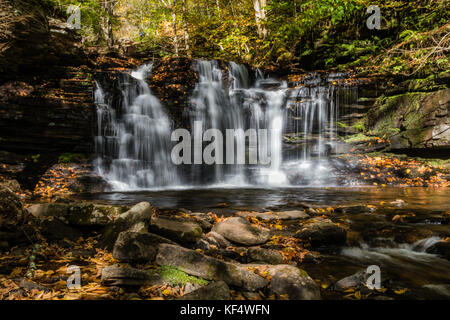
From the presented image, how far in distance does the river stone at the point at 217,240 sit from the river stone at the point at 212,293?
3.67 feet

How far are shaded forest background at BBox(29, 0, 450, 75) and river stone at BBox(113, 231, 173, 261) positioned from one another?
11.8 meters

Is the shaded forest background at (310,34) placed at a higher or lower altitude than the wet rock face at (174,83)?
higher

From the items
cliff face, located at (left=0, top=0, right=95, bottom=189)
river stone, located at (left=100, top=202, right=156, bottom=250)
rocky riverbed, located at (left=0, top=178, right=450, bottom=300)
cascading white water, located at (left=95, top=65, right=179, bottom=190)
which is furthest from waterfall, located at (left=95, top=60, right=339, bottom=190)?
river stone, located at (left=100, top=202, right=156, bottom=250)

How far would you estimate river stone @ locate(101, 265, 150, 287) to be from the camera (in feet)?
6.75

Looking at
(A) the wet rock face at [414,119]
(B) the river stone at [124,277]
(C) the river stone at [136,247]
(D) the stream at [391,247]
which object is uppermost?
(A) the wet rock face at [414,119]

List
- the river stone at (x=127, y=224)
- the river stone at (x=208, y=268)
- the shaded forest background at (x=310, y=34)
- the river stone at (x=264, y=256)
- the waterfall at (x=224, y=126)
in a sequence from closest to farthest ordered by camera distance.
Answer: the river stone at (x=208, y=268), the river stone at (x=264, y=256), the river stone at (x=127, y=224), the waterfall at (x=224, y=126), the shaded forest background at (x=310, y=34)

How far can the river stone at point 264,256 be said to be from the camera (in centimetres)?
270

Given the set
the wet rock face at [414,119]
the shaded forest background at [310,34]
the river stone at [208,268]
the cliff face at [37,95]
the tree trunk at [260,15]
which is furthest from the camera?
the tree trunk at [260,15]

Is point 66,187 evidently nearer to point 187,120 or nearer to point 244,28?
point 187,120

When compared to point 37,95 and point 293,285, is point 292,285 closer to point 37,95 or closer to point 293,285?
point 293,285

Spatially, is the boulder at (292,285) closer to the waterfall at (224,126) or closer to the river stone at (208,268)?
the river stone at (208,268)

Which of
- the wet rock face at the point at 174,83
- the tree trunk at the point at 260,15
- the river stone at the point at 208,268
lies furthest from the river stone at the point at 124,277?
the tree trunk at the point at 260,15

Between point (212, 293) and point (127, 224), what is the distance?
1685 millimetres

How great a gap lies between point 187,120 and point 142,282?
10.1 metres
